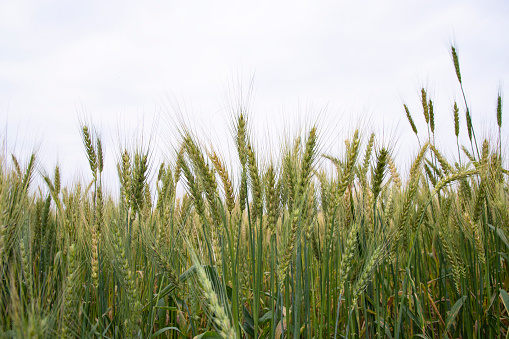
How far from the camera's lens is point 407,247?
2.43 metres

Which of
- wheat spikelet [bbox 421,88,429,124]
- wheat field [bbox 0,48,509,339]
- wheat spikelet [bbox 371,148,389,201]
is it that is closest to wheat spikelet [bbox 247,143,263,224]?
wheat field [bbox 0,48,509,339]

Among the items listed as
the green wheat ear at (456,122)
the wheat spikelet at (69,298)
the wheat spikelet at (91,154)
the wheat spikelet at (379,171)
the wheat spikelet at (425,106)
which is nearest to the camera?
the wheat spikelet at (69,298)

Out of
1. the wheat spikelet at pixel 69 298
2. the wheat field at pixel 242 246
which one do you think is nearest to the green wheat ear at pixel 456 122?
the wheat field at pixel 242 246

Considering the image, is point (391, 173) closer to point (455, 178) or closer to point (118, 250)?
point (455, 178)

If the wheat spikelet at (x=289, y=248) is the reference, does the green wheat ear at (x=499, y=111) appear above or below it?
above

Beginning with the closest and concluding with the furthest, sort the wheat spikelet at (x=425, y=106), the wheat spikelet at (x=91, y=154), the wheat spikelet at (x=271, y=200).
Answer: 1. the wheat spikelet at (x=271, y=200)
2. the wheat spikelet at (x=91, y=154)
3. the wheat spikelet at (x=425, y=106)

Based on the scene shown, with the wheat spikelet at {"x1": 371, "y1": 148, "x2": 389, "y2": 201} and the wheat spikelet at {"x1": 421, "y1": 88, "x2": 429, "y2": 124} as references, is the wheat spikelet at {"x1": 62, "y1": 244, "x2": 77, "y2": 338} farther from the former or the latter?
the wheat spikelet at {"x1": 421, "y1": 88, "x2": 429, "y2": 124}

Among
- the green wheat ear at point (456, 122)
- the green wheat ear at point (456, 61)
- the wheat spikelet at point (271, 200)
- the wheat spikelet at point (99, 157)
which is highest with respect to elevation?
the green wheat ear at point (456, 61)

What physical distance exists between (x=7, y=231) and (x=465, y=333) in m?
2.69

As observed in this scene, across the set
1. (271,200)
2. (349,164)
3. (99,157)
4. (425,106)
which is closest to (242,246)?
(271,200)

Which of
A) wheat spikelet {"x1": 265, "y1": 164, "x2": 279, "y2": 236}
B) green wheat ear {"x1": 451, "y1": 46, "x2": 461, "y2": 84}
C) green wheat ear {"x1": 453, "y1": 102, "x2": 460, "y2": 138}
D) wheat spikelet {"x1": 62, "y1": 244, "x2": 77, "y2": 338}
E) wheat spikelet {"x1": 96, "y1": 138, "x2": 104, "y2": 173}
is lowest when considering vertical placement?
wheat spikelet {"x1": 62, "y1": 244, "x2": 77, "y2": 338}

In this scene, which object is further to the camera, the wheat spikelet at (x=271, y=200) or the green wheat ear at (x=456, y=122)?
the green wheat ear at (x=456, y=122)

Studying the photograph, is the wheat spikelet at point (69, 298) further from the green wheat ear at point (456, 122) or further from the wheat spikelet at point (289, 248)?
the green wheat ear at point (456, 122)

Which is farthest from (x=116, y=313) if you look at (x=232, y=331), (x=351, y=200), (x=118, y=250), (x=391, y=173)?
(x=391, y=173)
